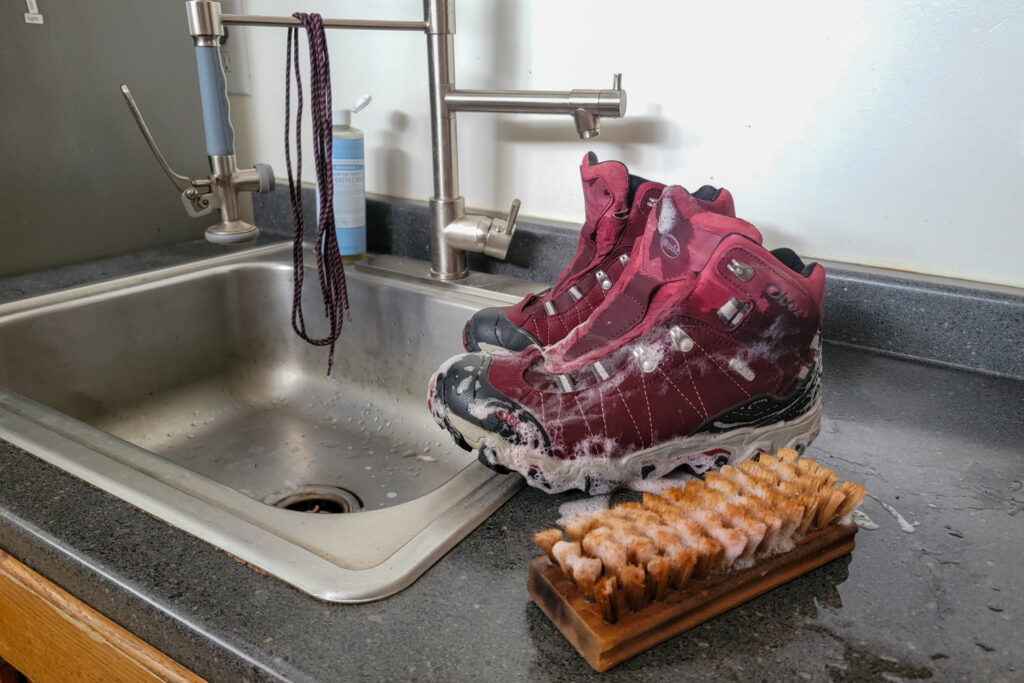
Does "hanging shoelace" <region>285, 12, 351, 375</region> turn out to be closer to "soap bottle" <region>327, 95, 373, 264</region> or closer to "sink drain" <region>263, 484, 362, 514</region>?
"soap bottle" <region>327, 95, 373, 264</region>

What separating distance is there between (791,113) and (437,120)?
43 cm

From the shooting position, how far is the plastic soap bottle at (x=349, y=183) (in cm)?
97

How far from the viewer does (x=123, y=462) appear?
53 centimetres

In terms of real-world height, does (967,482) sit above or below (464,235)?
below

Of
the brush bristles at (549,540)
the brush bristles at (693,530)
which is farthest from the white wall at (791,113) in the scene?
the brush bristles at (549,540)

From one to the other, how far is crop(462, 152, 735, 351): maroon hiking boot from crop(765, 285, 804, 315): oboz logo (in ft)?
0.75

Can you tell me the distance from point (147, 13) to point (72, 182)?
280 millimetres

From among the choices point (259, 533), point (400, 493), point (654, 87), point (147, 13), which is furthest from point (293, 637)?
point (147, 13)

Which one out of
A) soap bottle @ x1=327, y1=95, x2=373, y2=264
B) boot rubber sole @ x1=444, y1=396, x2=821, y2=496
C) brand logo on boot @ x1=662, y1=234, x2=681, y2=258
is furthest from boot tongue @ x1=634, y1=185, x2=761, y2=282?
soap bottle @ x1=327, y1=95, x2=373, y2=264

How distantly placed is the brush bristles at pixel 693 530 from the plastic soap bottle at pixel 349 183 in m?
0.72

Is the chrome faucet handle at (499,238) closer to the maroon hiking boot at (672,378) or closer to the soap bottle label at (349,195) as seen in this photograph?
the soap bottle label at (349,195)

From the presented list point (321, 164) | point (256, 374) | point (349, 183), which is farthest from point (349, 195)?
point (256, 374)

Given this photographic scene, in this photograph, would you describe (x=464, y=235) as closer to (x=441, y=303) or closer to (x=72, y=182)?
(x=441, y=303)

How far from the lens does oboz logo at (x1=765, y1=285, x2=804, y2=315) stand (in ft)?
1.54
